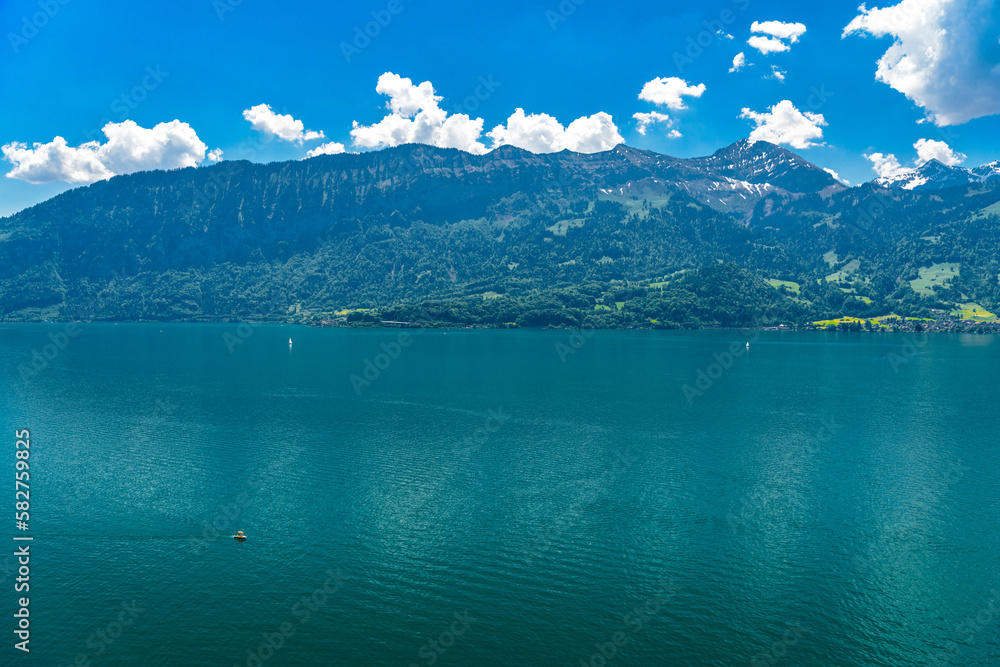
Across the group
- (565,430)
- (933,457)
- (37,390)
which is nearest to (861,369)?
(933,457)

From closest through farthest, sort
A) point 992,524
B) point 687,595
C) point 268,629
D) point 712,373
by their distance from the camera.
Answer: point 268,629 → point 687,595 → point 992,524 → point 712,373

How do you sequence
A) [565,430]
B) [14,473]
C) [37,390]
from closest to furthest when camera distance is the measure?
[14,473], [565,430], [37,390]

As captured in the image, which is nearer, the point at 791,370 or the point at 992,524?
the point at 992,524

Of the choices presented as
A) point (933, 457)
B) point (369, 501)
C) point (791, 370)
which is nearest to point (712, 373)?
point (791, 370)

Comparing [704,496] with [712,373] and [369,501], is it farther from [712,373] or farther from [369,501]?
[712,373]

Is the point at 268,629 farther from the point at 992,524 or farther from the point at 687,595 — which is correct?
the point at 992,524

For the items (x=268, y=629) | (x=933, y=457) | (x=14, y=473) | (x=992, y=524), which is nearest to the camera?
(x=268, y=629)
